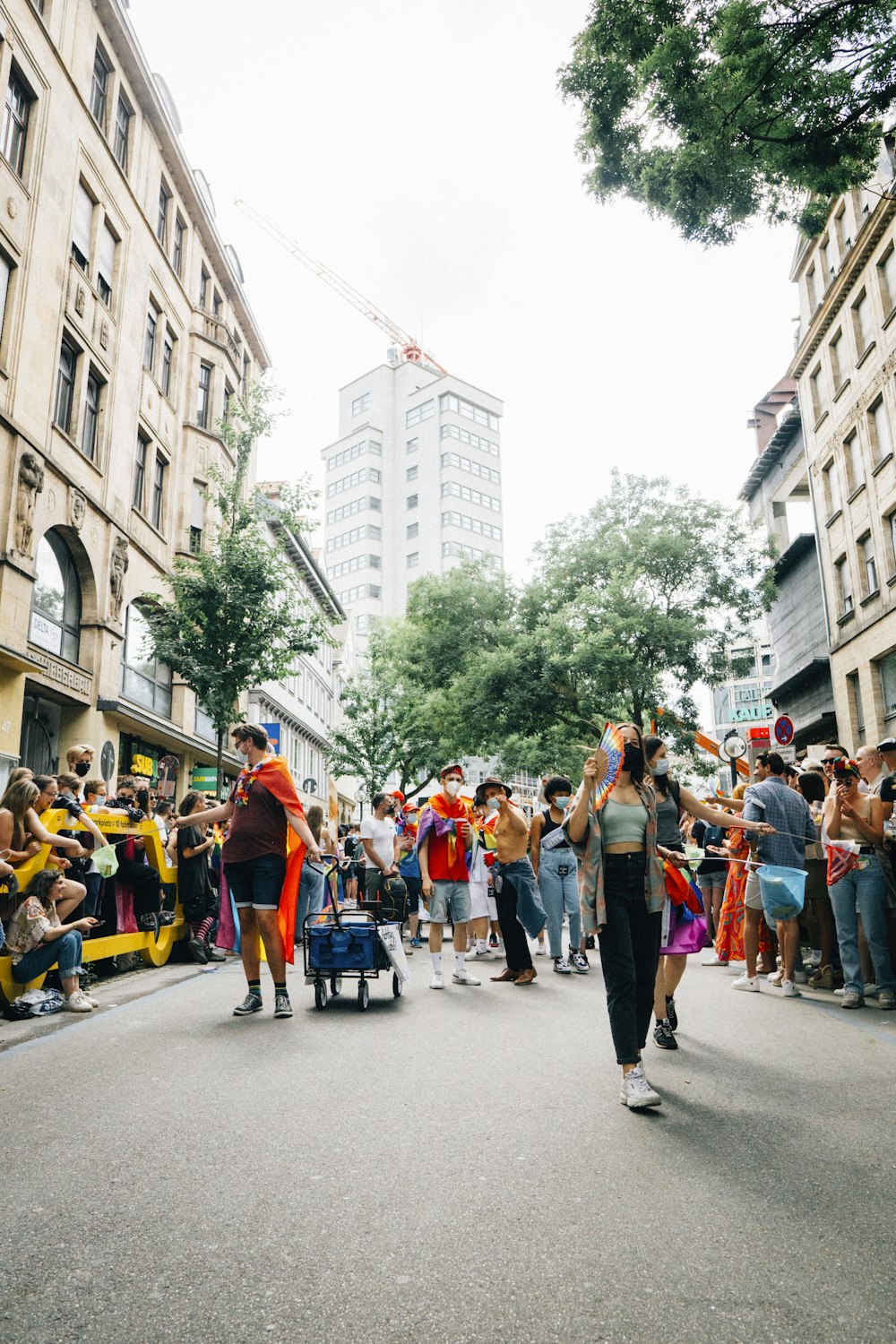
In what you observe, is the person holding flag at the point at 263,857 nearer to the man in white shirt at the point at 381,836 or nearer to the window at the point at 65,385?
the man in white shirt at the point at 381,836

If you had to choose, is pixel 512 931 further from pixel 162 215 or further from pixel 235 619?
pixel 162 215

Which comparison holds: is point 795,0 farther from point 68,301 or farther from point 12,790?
point 68,301

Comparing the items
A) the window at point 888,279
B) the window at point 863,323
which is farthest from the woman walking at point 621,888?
the window at point 863,323

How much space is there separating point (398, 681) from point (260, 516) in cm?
2315

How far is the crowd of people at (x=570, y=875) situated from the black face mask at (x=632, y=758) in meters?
0.01

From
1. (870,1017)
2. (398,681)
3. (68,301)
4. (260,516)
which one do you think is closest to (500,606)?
(398,681)

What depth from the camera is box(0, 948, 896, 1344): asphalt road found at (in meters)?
2.73

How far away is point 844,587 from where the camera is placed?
3017cm

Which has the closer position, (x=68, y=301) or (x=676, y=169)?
(x=676, y=169)

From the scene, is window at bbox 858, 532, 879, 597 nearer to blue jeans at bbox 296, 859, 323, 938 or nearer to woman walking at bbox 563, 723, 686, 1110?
blue jeans at bbox 296, 859, 323, 938

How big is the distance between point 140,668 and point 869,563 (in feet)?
63.2

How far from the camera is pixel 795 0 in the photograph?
7906 mm

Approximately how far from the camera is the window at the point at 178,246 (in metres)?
30.3

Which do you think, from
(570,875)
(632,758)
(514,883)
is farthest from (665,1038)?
(570,875)
